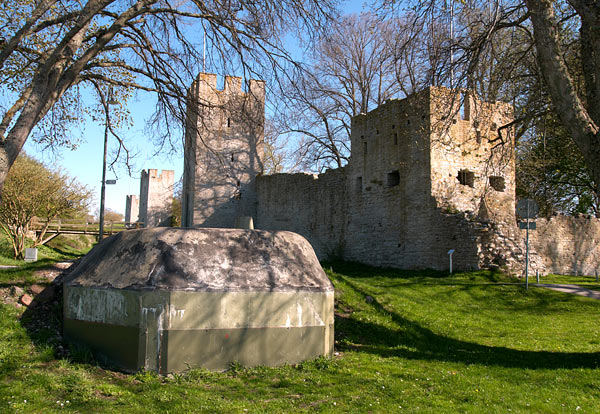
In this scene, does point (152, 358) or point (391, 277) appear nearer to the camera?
point (152, 358)

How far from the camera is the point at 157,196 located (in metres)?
45.8

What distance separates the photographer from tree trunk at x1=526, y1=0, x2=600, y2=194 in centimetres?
666

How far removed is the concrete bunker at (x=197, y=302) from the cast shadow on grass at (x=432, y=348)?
1361 mm

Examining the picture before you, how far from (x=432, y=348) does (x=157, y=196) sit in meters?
40.4

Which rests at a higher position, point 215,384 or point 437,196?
point 437,196

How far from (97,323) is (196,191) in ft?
71.6

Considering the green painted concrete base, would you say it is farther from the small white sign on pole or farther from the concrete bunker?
the small white sign on pole

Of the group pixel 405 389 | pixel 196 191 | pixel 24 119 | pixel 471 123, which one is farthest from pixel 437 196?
pixel 196 191

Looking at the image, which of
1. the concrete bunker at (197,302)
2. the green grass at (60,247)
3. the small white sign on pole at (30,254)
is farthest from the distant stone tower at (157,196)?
the concrete bunker at (197,302)

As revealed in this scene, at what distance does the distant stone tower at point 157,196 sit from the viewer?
147 feet

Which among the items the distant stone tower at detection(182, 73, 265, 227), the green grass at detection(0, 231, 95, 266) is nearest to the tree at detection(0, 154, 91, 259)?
the green grass at detection(0, 231, 95, 266)

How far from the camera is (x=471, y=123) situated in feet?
58.2

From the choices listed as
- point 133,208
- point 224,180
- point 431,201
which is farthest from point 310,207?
point 133,208

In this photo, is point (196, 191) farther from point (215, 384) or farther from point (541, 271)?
point (215, 384)
